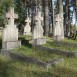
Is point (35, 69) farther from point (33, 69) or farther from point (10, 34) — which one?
point (10, 34)

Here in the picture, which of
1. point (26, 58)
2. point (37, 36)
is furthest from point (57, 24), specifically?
point (26, 58)

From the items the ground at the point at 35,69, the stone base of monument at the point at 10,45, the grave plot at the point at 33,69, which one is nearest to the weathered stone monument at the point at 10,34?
the stone base of monument at the point at 10,45

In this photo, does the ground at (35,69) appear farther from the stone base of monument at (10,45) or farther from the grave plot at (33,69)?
the stone base of monument at (10,45)

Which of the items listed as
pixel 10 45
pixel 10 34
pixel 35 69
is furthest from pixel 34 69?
pixel 10 34

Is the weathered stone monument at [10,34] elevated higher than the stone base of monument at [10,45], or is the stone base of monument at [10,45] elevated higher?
the weathered stone monument at [10,34]

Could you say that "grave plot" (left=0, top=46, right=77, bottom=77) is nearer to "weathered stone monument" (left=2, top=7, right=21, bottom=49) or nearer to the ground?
the ground

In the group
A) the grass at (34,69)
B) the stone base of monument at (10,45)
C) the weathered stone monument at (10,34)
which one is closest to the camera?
the grass at (34,69)

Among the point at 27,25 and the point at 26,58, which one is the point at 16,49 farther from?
the point at 27,25

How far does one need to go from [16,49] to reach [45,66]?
293 cm

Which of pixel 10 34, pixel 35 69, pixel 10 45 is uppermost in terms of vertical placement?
pixel 10 34

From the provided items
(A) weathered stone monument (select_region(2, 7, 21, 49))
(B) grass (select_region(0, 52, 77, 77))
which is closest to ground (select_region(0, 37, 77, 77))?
(B) grass (select_region(0, 52, 77, 77))

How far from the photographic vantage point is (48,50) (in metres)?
12.5

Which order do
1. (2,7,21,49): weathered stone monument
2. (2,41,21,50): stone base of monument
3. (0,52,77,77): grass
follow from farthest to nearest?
(2,7,21,49): weathered stone monument, (2,41,21,50): stone base of monument, (0,52,77,77): grass

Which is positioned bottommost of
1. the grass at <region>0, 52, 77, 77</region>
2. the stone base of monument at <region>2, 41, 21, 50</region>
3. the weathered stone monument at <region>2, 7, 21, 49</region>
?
the grass at <region>0, 52, 77, 77</region>
